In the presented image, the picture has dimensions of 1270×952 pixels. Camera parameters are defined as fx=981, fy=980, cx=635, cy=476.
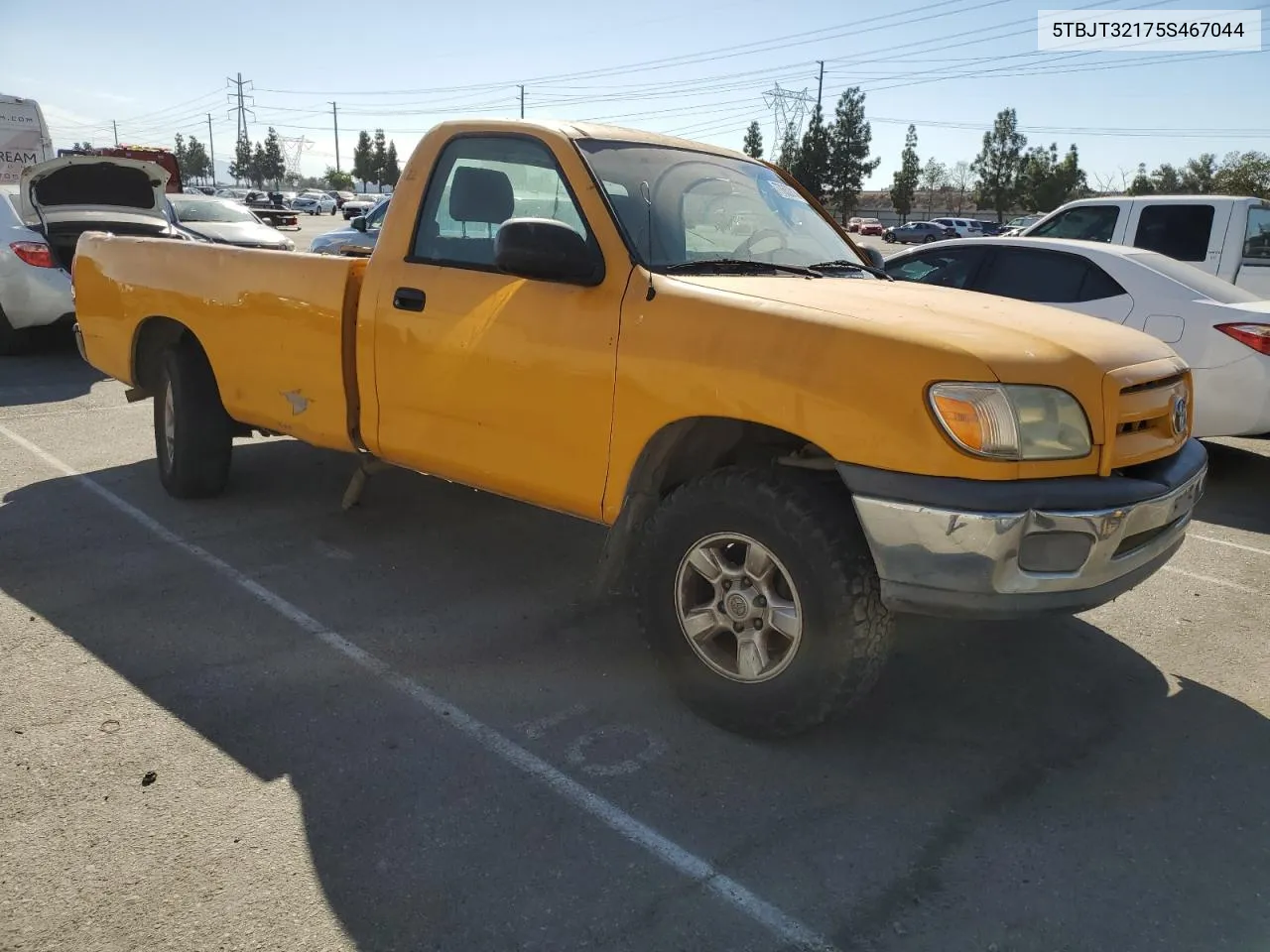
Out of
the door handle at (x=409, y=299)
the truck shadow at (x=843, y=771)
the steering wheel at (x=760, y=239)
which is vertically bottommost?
the truck shadow at (x=843, y=771)

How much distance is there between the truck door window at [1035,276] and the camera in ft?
23.0

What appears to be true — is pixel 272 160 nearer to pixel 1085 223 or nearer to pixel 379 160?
pixel 379 160

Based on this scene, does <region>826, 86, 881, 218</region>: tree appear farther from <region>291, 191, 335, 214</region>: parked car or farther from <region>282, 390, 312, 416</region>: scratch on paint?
<region>282, 390, 312, 416</region>: scratch on paint

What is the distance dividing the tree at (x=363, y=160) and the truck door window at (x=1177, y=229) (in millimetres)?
105253

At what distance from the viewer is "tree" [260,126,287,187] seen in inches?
4213

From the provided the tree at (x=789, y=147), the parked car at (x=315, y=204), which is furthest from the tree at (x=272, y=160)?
the tree at (x=789, y=147)

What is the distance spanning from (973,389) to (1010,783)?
1293 mm

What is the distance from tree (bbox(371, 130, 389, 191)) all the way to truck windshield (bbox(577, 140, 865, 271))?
103m

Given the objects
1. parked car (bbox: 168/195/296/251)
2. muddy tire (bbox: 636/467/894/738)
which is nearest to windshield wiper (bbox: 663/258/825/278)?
muddy tire (bbox: 636/467/894/738)

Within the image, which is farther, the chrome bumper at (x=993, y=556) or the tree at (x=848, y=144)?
the tree at (x=848, y=144)

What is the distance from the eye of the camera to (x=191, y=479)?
5.54m

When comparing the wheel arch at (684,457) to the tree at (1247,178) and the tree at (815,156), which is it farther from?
the tree at (815,156)

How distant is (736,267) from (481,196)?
1.17 metres

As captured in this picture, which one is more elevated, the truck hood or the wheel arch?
the truck hood
